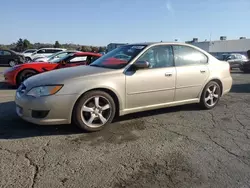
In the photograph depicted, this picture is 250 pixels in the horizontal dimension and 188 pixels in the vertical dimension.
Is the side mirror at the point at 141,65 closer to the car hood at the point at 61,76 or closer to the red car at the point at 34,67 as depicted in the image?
the car hood at the point at 61,76

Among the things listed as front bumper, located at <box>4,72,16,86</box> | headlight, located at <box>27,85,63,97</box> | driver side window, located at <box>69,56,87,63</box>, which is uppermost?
driver side window, located at <box>69,56,87,63</box>

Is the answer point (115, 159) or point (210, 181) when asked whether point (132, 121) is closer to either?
point (115, 159)

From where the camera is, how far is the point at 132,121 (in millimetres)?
4676

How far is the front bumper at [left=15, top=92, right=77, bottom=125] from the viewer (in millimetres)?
3746

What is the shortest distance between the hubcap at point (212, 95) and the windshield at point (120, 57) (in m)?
1.91

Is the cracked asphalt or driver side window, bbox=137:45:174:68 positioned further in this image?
driver side window, bbox=137:45:174:68

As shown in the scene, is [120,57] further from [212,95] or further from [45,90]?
[212,95]

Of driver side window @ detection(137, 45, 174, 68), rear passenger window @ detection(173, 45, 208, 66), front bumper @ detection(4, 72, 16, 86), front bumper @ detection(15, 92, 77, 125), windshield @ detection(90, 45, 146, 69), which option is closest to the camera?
front bumper @ detection(15, 92, 77, 125)

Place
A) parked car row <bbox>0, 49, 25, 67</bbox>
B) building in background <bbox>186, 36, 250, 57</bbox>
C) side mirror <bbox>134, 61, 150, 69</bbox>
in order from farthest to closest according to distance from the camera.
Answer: building in background <bbox>186, 36, 250, 57</bbox> → parked car row <bbox>0, 49, 25, 67</bbox> → side mirror <bbox>134, 61, 150, 69</bbox>

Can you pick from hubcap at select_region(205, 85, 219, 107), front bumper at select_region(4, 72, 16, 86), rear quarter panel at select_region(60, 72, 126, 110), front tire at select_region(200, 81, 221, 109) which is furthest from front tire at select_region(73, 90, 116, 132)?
front bumper at select_region(4, 72, 16, 86)

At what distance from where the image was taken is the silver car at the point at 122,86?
12.6 feet

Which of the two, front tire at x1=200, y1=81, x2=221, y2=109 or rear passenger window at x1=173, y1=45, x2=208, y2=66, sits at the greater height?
rear passenger window at x1=173, y1=45, x2=208, y2=66

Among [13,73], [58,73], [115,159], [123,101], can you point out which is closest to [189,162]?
[115,159]

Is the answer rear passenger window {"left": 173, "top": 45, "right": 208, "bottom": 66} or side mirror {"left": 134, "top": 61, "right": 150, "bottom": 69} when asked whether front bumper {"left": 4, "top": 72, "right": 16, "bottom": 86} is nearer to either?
side mirror {"left": 134, "top": 61, "right": 150, "bottom": 69}
